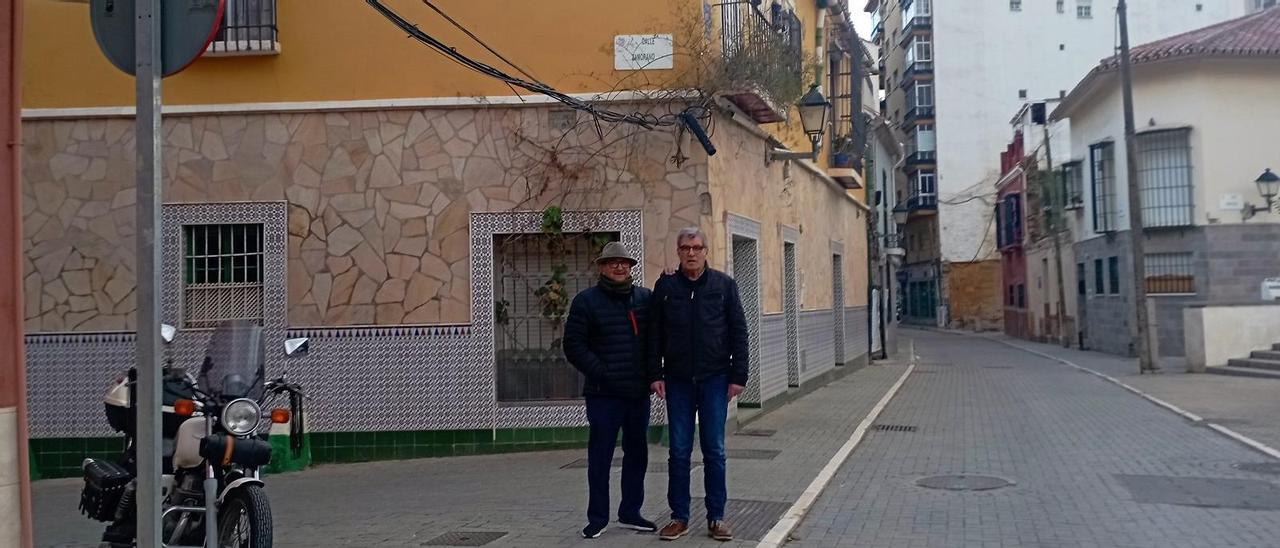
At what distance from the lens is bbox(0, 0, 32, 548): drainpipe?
496cm

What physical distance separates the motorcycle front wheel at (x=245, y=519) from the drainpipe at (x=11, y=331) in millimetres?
931

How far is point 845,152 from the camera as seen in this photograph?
70.3ft

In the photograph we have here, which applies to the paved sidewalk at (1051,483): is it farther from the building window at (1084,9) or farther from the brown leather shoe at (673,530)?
the building window at (1084,9)

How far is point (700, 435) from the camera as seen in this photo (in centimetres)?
701

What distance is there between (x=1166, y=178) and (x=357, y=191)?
20.9 metres

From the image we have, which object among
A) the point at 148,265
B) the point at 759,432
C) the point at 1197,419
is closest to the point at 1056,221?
the point at 1197,419

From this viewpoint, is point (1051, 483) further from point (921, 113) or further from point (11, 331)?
point (921, 113)

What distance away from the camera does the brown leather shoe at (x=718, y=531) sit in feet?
22.8

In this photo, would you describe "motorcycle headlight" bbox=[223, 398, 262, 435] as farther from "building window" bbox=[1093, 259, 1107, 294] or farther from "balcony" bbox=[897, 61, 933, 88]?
"balcony" bbox=[897, 61, 933, 88]

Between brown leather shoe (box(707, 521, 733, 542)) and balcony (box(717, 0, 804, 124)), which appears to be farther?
balcony (box(717, 0, 804, 124))

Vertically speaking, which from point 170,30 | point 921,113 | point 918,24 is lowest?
Result: point 170,30

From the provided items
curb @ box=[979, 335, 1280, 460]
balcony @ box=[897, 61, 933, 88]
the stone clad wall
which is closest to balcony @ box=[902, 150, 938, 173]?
balcony @ box=[897, 61, 933, 88]

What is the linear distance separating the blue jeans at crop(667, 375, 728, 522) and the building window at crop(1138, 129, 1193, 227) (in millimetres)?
21979

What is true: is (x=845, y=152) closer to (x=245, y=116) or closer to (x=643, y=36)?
(x=643, y=36)
